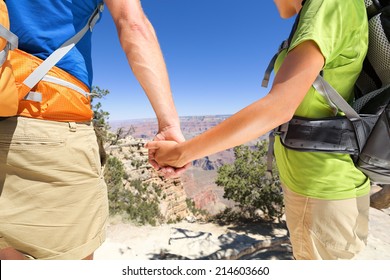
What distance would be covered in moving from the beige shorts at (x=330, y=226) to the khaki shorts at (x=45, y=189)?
40.0 inches

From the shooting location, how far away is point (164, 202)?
59.4ft

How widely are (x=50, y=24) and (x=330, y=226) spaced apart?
4.92ft

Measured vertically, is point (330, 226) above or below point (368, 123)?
below

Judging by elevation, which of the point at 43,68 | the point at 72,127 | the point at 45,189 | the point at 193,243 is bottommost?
the point at 193,243

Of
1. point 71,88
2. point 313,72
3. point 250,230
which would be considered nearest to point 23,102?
point 71,88

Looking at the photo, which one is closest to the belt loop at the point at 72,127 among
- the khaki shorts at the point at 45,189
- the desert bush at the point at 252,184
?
the khaki shorts at the point at 45,189

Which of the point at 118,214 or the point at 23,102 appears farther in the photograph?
the point at 118,214

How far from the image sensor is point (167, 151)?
3.92ft

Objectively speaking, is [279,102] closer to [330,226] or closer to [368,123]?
[368,123]

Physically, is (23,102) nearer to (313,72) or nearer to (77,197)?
(77,197)

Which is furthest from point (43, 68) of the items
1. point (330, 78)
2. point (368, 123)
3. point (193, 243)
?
point (193, 243)

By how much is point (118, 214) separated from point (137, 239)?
262 centimetres

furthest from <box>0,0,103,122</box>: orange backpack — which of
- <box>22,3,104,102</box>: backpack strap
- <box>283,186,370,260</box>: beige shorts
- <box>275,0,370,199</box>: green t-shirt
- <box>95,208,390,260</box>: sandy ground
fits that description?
<box>95,208,390,260</box>: sandy ground
